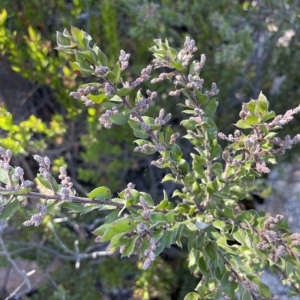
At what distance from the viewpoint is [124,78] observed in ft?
5.38

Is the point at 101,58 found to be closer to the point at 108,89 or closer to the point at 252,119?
the point at 108,89

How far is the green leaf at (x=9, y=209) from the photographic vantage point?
664mm

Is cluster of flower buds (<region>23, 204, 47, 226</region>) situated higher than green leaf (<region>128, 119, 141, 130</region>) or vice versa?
green leaf (<region>128, 119, 141, 130</region>)

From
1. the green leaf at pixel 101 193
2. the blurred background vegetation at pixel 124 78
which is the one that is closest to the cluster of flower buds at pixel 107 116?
the green leaf at pixel 101 193

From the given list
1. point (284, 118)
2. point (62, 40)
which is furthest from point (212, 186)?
point (62, 40)

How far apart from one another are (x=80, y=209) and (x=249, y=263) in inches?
20.3

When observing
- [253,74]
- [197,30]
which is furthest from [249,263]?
[253,74]

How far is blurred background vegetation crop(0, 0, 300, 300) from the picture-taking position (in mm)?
1404

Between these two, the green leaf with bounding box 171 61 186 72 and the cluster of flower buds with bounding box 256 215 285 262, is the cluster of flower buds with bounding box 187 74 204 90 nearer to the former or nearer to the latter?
the green leaf with bounding box 171 61 186 72

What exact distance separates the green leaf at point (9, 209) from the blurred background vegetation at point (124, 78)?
2.06ft

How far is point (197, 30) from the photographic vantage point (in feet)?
4.79

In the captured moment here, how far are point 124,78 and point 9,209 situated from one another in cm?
105

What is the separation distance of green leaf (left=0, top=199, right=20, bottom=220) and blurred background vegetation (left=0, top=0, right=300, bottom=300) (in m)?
0.63

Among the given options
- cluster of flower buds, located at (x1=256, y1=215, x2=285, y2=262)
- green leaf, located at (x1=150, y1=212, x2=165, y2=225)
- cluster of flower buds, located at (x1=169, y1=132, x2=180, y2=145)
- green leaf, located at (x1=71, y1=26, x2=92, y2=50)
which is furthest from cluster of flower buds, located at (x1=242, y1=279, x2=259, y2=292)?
green leaf, located at (x1=71, y1=26, x2=92, y2=50)
